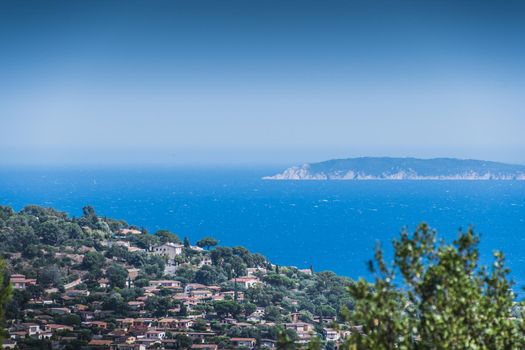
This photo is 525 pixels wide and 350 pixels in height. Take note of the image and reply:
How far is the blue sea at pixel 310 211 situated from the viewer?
58.4 meters

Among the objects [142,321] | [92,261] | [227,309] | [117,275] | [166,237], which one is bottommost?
[142,321]

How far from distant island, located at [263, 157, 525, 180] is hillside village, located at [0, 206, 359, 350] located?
393 ft

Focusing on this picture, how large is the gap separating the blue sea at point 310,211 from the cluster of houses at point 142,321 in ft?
49.6

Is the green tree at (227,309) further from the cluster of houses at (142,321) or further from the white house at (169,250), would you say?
the white house at (169,250)

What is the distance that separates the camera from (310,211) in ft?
303

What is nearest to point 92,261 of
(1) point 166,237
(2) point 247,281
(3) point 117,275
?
(3) point 117,275

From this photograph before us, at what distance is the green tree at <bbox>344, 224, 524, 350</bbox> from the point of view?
5.77 metres

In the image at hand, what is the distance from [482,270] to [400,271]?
74 centimetres

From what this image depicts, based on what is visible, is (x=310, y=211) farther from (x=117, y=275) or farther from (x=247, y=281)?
(x=117, y=275)

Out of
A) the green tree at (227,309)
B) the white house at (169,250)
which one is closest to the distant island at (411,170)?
the white house at (169,250)

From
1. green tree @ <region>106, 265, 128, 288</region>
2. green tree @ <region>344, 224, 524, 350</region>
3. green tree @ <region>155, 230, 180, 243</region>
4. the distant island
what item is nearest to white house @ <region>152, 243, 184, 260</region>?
green tree @ <region>155, 230, 180, 243</region>

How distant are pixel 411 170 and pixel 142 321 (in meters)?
136

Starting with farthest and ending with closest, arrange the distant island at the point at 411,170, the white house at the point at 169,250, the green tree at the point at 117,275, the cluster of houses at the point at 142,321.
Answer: the distant island at the point at 411,170 → the white house at the point at 169,250 → the green tree at the point at 117,275 → the cluster of houses at the point at 142,321

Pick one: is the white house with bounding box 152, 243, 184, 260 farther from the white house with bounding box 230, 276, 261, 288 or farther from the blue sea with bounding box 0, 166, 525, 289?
the blue sea with bounding box 0, 166, 525, 289
